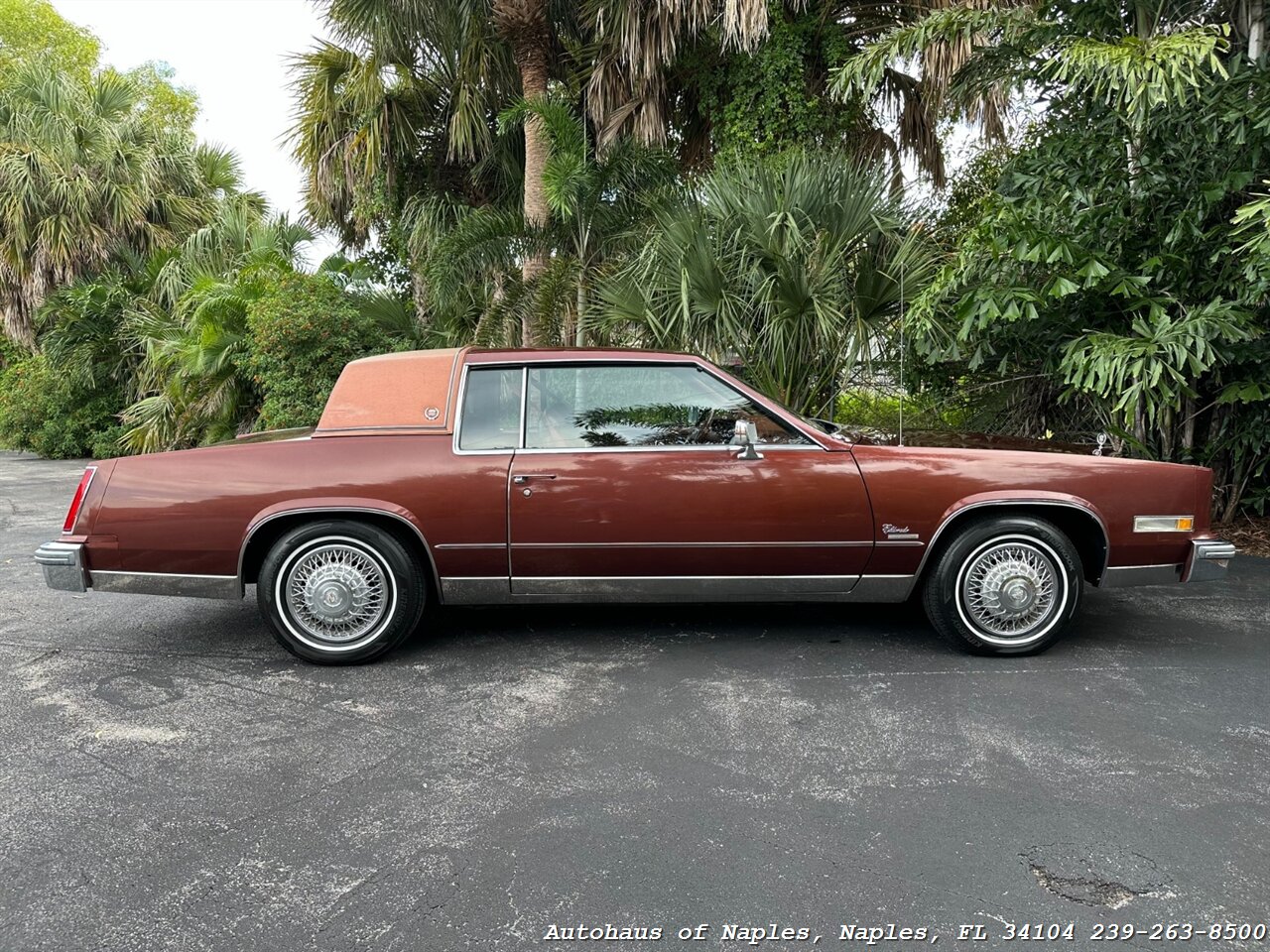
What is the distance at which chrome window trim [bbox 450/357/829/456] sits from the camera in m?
4.41

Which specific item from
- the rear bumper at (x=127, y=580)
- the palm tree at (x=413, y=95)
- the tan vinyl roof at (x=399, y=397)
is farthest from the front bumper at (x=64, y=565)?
the palm tree at (x=413, y=95)

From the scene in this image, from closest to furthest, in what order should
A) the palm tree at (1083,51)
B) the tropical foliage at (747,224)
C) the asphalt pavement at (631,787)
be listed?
the asphalt pavement at (631,787) → the palm tree at (1083,51) → the tropical foliage at (747,224)

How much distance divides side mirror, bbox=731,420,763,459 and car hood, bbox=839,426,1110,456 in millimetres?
595

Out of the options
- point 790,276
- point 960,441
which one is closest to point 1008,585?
point 960,441

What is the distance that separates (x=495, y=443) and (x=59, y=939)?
264 centimetres

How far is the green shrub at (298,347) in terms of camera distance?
416 inches

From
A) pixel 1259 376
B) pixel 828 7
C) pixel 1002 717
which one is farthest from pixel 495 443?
pixel 828 7

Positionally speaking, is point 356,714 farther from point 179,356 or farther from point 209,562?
point 179,356

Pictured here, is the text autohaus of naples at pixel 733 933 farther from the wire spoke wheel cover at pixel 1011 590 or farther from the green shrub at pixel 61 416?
the green shrub at pixel 61 416

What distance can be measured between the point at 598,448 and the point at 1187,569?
299 centimetres

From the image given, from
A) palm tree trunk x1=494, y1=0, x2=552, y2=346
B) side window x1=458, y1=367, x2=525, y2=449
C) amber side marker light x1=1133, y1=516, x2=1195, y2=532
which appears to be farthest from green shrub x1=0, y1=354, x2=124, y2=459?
amber side marker light x1=1133, y1=516, x2=1195, y2=532

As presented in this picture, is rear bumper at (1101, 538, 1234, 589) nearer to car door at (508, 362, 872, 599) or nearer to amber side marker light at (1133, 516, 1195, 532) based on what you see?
amber side marker light at (1133, 516, 1195, 532)

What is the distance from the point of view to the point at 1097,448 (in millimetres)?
4664

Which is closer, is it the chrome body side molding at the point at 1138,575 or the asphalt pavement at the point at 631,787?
the asphalt pavement at the point at 631,787
